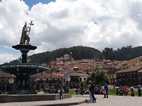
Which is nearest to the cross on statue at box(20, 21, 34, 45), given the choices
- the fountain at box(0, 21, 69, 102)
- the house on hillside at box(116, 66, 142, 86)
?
the fountain at box(0, 21, 69, 102)

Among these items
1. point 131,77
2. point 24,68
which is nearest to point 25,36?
point 24,68

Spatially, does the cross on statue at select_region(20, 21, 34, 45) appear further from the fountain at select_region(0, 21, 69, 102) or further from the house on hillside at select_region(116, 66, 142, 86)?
the house on hillside at select_region(116, 66, 142, 86)

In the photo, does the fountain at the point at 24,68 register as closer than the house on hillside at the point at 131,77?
Yes

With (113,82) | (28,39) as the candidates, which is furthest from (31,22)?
(113,82)

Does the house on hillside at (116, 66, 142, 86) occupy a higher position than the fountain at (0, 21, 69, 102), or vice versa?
the house on hillside at (116, 66, 142, 86)

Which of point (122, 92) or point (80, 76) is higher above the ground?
point (80, 76)

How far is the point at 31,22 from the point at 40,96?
11395mm

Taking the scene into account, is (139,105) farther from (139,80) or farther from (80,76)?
(80,76)

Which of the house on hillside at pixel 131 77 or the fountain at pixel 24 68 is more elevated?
the house on hillside at pixel 131 77

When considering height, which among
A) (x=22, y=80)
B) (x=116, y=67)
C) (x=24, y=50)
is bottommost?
(x=22, y=80)

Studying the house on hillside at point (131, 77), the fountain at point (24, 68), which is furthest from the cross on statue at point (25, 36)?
the house on hillside at point (131, 77)

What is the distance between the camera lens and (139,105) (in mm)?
23938

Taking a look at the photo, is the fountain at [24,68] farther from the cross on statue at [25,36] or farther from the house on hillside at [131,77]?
the house on hillside at [131,77]

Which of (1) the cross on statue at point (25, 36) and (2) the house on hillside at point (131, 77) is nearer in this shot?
(1) the cross on statue at point (25, 36)
